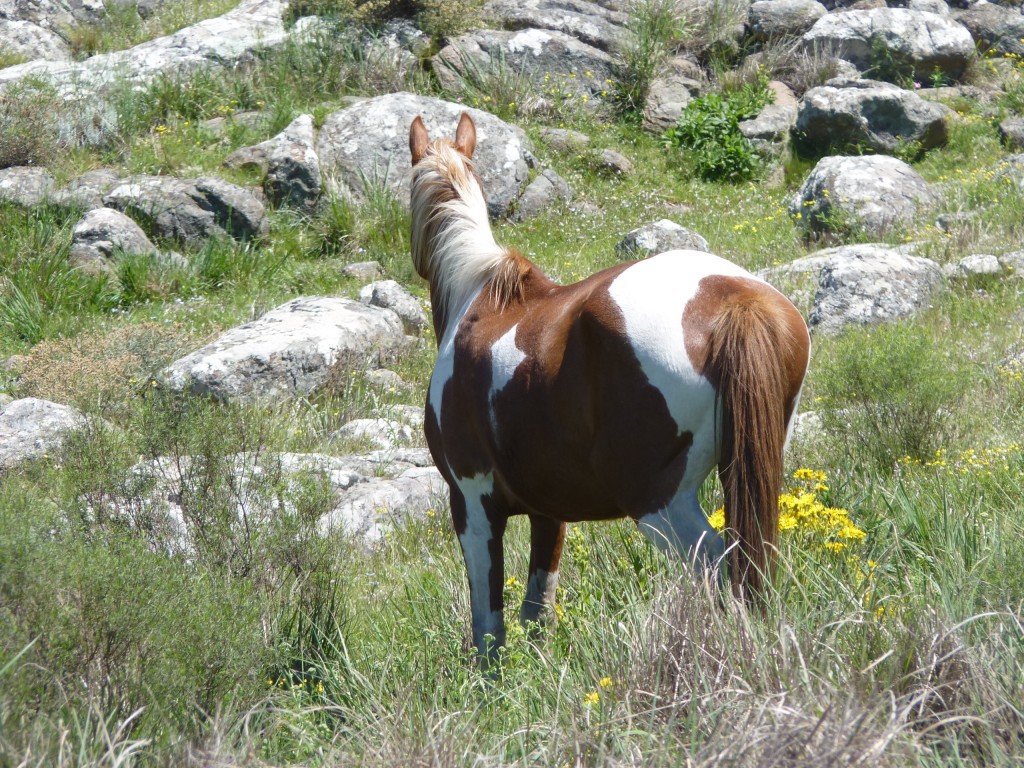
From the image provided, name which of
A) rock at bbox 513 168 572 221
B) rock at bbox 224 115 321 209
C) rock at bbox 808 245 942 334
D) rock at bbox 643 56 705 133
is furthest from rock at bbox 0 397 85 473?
rock at bbox 643 56 705 133

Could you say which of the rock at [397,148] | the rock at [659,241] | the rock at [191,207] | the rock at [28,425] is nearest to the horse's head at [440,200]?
the rock at [28,425]

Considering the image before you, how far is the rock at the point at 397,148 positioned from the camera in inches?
414

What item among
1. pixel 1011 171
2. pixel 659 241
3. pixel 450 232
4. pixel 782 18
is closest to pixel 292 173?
pixel 659 241

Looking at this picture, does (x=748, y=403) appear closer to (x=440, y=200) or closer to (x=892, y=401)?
(x=440, y=200)

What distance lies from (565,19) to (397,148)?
4059 mm

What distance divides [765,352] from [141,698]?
6.25 feet

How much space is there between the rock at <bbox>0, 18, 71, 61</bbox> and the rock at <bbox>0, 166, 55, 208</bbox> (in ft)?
12.7

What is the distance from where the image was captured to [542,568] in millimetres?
3783

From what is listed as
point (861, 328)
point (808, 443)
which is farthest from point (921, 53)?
point (808, 443)

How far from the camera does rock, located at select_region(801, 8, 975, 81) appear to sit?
12742 mm

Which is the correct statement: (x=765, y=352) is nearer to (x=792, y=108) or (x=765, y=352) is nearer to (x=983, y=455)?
(x=983, y=455)

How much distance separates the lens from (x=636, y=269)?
316 cm

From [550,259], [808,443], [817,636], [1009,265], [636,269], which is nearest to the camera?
[817,636]

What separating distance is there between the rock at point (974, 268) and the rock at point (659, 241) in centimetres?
200
